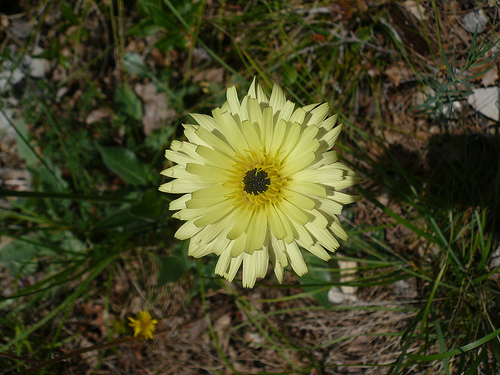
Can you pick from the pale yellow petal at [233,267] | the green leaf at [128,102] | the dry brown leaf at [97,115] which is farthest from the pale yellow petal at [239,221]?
the dry brown leaf at [97,115]

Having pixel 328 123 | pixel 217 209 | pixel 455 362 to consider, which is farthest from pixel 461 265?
pixel 217 209

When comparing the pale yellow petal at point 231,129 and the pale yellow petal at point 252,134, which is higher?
the pale yellow petal at point 231,129

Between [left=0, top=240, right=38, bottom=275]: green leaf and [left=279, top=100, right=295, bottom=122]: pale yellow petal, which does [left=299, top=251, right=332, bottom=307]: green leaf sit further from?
[left=0, top=240, right=38, bottom=275]: green leaf

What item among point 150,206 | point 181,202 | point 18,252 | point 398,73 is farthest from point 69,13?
point 398,73

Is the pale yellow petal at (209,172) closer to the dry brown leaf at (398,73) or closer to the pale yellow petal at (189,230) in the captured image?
the pale yellow petal at (189,230)

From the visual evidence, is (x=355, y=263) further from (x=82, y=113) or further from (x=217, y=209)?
(x=82, y=113)

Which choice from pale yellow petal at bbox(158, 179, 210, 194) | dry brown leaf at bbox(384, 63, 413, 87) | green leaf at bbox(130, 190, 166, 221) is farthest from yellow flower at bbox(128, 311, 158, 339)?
dry brown leaf at bbox(384, 63, 413, 87)
